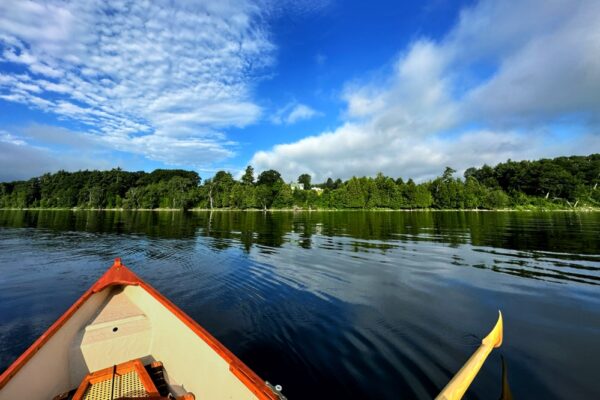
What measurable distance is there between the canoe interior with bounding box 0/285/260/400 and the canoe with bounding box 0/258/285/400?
0.01 metres

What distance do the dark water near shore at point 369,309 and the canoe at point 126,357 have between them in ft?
4.89

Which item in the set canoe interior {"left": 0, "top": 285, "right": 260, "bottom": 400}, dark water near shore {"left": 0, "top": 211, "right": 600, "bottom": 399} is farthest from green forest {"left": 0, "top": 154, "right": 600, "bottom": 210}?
canoe interior {"left": 0, "top": 285, "right": 260, "bottom": 400}

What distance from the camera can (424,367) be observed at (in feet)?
17.9

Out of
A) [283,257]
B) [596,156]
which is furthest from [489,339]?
[596,156]

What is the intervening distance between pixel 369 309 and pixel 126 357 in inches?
245

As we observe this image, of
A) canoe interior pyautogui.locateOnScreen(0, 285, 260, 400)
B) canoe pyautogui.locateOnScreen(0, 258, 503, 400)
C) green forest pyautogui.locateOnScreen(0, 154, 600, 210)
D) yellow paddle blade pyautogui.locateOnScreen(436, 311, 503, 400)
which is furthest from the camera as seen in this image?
green forest pyautogui.locateOnScreen(0, 154, 600, 210)

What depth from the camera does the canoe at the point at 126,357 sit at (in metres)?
3.82

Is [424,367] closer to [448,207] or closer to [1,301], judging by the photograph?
[1,301]

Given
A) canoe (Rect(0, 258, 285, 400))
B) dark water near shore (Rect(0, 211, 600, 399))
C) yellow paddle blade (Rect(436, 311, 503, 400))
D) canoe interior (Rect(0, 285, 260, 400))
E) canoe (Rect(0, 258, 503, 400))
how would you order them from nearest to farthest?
yellow paddle blade (Rect(436, 311, 503, 400)), canoe (Rect(0, 258, 503, 400)), canoe (Rect(0, 258, 285, 400)), canoe interior (Rect(0, 285, 260, 400)), dark water near shore (Rect(0, 211, 600, 399))

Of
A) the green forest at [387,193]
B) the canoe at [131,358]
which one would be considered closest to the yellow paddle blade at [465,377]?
the canoe at [131,358]

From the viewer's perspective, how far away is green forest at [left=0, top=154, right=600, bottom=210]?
9712cm

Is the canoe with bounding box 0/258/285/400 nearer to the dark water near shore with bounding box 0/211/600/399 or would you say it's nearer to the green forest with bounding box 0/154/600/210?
the dark water near shore with bounding box 0/211/600/399

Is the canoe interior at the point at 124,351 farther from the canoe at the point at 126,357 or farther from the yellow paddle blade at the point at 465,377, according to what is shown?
the yellow paddle blade at the point at 465,377

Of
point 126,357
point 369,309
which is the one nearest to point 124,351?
point 126,357
